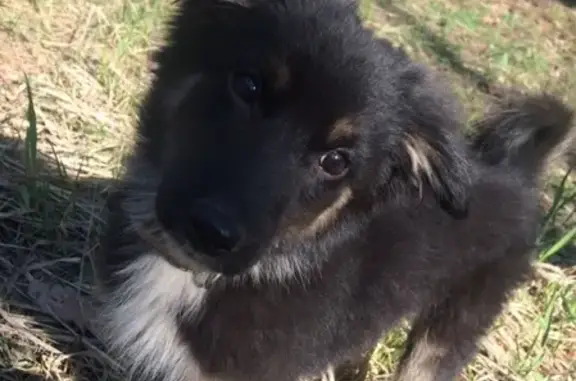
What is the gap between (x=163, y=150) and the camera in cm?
320

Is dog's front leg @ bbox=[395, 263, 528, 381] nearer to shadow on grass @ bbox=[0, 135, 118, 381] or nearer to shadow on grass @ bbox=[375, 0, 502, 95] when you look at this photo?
shadow on grass @ bbox=[0, 135, 118, 381]

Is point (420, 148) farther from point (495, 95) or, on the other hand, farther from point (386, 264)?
point (495, 95)

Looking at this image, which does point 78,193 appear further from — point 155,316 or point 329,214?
point 329,214

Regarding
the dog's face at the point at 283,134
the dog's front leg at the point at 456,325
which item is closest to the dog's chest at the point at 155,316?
the dog's face at the point at 283,134

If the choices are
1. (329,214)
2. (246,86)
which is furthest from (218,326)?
(246,86)

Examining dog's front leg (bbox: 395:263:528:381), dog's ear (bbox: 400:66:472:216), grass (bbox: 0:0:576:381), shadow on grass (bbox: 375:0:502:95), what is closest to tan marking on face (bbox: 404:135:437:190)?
dog's ear (bbox: 400:66:472:216)

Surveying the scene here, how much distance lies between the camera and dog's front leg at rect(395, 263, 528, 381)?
13.2ft

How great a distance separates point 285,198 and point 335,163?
0.68ft

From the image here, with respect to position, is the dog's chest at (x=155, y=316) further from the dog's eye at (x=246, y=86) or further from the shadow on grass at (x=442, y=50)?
the shadow on grass at (x=442, y=50)

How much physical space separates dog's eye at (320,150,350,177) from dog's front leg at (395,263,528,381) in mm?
1113

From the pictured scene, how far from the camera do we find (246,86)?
2.93 metres

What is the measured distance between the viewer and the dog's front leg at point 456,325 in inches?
158

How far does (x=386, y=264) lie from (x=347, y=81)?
0.90 m

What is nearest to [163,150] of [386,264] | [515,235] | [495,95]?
[386,264]
